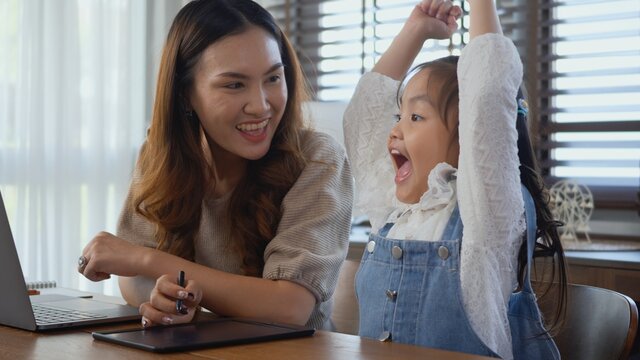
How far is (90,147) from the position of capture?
3.75 meters

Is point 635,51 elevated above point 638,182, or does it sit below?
above

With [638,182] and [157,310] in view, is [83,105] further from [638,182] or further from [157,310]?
[157,310]

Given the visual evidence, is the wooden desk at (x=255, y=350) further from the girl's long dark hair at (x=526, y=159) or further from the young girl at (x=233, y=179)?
the girl's long dark hair at (x=526, y=159)

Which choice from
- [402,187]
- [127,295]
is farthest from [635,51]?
[127,295]

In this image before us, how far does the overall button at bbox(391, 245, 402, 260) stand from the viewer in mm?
1347

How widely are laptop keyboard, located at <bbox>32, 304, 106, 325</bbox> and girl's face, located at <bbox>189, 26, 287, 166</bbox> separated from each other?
43cm

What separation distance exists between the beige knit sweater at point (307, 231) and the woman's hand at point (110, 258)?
14 centimetres

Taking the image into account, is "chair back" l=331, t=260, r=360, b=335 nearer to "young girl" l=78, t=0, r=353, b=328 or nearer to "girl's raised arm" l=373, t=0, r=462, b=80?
"young girl" l=78, t=0, r=353, b=328

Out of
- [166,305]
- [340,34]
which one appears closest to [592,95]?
[340,34]

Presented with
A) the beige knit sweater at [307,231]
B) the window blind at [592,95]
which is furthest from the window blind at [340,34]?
the beige knit sweater at [307,231]

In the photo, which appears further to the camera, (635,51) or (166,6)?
(166,6)

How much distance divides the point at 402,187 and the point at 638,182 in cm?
187

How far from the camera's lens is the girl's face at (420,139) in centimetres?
138

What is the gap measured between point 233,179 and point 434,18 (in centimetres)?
50
